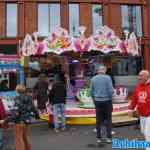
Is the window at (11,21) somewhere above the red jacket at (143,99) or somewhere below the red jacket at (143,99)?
above

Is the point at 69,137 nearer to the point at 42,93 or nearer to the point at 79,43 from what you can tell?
the point at 79,43

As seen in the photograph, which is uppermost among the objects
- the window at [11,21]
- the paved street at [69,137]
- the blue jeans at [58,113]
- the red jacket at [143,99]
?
the window at [11,21]

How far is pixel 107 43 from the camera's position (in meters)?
16.9

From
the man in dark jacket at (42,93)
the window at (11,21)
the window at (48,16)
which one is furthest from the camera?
the window at (48,16)

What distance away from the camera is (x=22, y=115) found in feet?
29.5

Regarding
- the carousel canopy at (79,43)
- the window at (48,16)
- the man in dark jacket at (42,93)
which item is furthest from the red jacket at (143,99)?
the window at (48,16)

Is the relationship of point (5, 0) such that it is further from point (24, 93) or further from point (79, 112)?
point (24, 93)

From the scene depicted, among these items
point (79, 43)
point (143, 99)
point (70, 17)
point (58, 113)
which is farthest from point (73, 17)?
point (143, 99)

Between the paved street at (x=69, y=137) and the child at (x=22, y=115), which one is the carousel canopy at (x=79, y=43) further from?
the child at (x=22, y=115)

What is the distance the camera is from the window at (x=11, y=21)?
101ft

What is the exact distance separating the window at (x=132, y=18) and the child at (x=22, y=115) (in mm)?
23910

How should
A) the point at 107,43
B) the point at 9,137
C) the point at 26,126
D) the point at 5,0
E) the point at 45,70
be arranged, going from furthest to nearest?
1. the point at 5,0
2. the point at 45,70
3. the point at 107,43
4. the point at 9,137
5. the point at 26,126

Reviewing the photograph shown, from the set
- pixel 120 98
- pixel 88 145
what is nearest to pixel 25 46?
pixel 120 98

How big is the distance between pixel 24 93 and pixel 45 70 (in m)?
17.7
